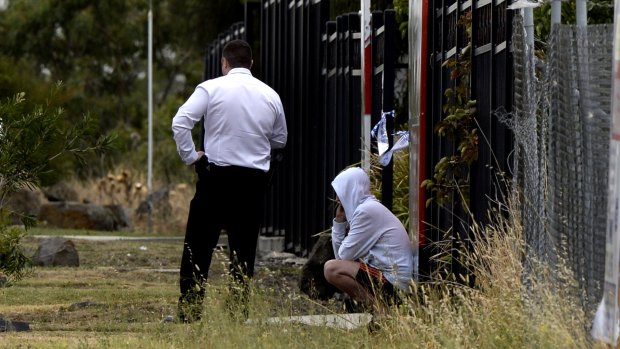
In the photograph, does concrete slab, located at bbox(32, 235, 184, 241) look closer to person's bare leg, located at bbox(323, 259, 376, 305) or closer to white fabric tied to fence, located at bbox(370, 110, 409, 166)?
white fabric tied to fence, located at bbox(370, 110, 409, 166)

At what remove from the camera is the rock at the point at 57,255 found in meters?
Answer: 15.7

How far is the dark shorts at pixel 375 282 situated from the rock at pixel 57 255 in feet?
21.3

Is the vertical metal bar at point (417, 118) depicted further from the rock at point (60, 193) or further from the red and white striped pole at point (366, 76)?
the rock at point (60, 193)

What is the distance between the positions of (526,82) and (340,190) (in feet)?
8.20

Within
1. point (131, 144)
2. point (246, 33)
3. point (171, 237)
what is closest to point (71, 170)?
point (131, 144)

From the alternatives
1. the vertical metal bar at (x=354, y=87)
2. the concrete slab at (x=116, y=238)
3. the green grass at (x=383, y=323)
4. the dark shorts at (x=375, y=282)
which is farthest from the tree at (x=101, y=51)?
the dark shorts at (x=375, y=282)

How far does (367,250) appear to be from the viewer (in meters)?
9.90

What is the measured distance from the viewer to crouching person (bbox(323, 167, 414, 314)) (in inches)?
385

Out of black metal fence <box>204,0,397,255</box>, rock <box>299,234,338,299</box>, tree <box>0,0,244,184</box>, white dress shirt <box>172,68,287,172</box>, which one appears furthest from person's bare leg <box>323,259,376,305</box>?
tree <box>0,0,244,184</box>

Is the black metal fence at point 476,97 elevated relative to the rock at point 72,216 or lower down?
elevated

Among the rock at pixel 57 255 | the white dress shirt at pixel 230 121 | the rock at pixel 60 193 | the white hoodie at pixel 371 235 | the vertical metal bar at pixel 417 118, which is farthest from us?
the rock at pixel 60 193

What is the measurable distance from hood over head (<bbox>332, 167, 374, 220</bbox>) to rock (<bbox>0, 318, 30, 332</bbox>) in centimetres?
212

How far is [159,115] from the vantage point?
4006 cm

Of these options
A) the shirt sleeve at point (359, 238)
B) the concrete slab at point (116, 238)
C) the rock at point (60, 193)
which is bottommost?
the concrete slab at point (116, 238)
